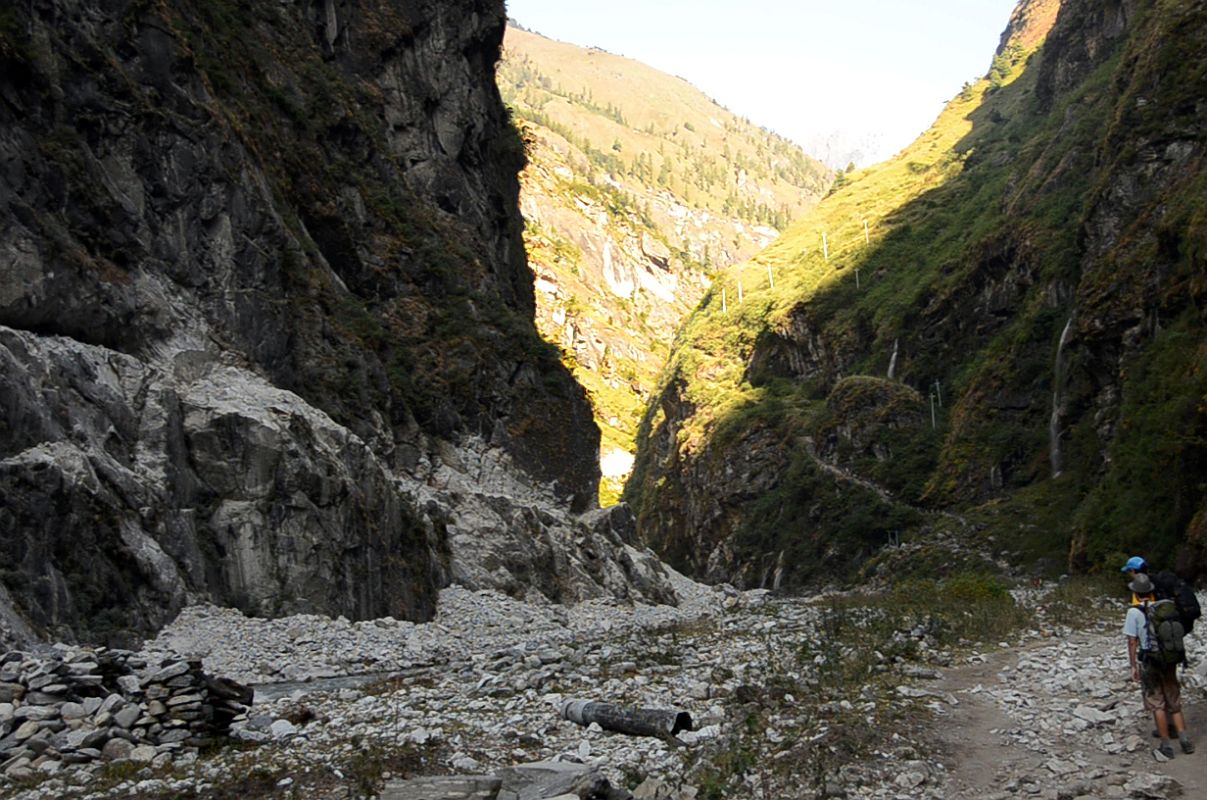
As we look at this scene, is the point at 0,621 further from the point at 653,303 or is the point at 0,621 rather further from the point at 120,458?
the point at 653,303

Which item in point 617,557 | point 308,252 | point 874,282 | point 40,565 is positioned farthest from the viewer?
point 874,282

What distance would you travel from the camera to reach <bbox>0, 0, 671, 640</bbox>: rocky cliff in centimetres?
1969

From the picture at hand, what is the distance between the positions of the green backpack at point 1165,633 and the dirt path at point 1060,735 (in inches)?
32.2

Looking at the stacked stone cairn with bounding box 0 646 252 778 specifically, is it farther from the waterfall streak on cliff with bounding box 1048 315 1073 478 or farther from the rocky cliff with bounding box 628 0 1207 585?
the waterfall streak on cliff with bounding box 1048 315 1073 478

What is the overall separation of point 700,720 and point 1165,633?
5100 mm

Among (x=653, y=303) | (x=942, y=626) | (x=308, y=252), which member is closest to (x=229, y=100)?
(x=308, y=252)

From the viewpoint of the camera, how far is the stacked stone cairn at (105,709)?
1038cm

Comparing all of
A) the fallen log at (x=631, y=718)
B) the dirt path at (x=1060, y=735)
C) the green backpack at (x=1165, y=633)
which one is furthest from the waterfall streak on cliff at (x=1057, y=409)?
the fallen log at (x=631, y=718)

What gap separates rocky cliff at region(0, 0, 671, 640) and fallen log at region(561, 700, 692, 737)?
9.22 metres

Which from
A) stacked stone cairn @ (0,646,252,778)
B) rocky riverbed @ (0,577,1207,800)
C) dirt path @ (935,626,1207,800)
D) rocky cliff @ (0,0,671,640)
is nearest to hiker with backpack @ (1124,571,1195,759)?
dirt path @ (935,626,1207,800)

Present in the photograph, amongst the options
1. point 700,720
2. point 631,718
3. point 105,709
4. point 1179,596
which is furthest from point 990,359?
point 105,709

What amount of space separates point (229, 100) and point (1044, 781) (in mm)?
33073

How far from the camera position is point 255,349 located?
2944 cm

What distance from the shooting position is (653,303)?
18238 centimetres
